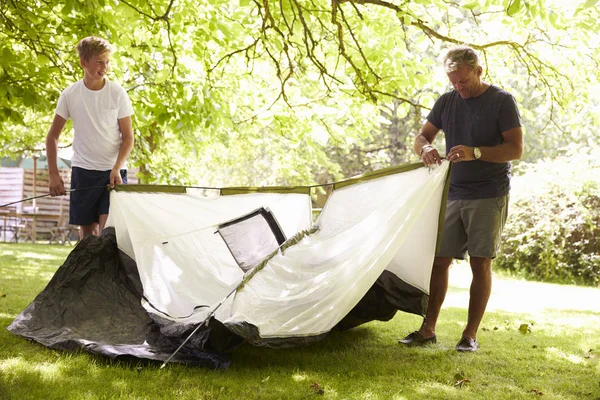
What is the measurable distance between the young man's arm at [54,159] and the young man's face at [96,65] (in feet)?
1.00

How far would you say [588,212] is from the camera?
743cm

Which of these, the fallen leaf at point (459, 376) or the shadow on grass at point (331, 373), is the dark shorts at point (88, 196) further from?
the fallen leaf at point (459, 376)

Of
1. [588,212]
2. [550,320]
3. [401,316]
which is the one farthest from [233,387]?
[588,212]

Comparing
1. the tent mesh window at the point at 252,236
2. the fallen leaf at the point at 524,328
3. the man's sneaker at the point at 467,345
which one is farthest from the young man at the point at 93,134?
the fallen leaf at the point at 524,328

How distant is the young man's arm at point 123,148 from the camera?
→ 334 cm

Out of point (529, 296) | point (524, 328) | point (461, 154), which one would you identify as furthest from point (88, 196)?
point (529, 296)

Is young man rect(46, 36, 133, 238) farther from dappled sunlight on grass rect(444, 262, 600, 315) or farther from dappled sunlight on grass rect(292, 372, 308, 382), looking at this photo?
dappled sunlight on grass rect(444, 262, 600, 315)

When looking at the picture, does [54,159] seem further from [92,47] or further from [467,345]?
[467,345]

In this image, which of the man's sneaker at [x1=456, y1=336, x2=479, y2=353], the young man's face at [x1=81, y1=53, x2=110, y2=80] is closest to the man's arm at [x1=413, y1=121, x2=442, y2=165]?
the man's sneaker at [x1=456, y1=336, x2=479, y2=353]

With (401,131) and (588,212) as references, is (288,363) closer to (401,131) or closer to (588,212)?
(588,212)

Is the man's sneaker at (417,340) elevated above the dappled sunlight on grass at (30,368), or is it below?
below

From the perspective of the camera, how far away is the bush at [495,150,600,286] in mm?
7441

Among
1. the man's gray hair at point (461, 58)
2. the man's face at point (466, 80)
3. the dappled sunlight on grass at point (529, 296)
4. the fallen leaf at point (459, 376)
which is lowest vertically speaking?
the dappled sunlight on grass at point (529, 296)

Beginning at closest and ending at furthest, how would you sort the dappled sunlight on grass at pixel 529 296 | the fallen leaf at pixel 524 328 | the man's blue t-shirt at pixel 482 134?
the man's blue t-shirt at pixel 482 134 < the fallen leaf at pixel 524 328 < the dappled sunlight on grass at pixel 529 296
